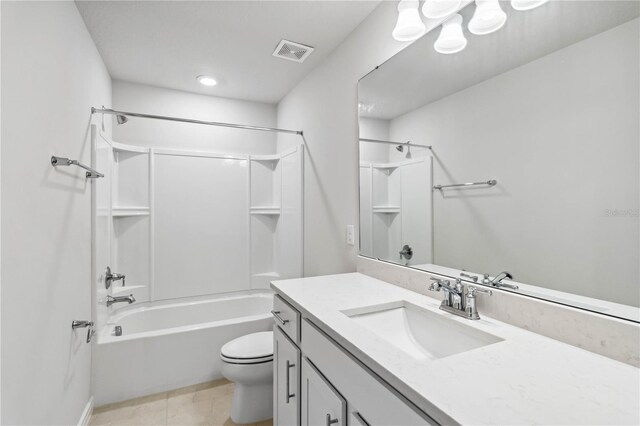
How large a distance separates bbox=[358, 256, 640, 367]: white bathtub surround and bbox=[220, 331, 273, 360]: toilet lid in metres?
1.35

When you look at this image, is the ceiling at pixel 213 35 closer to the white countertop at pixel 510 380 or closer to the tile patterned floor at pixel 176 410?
the white countertop at pixel 510 380

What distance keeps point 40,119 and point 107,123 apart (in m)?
1.43

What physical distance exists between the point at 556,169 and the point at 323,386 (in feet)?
3.32

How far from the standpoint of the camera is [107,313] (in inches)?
93.4

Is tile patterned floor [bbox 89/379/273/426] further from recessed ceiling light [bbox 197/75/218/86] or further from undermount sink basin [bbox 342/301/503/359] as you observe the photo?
recessed ceiling light [bbox 197/75/218/86]

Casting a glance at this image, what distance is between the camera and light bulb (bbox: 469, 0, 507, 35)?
43.6 inches

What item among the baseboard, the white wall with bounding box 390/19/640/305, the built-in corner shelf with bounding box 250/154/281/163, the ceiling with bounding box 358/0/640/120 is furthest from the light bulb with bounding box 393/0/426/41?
the baseboard

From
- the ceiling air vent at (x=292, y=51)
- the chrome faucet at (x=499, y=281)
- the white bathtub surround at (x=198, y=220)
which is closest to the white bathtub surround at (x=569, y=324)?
the chrome faucet at (x=499, y=281)

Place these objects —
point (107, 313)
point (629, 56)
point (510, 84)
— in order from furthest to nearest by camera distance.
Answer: point (107, 313)
point (510, 84)
point (629, 56)

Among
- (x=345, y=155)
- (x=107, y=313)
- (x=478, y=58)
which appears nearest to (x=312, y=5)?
(x=345, y=155)

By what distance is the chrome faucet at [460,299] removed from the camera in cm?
106

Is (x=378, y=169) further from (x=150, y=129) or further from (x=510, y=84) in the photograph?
(x=150, y=129)

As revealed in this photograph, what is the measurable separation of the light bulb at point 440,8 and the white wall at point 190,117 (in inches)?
89.5

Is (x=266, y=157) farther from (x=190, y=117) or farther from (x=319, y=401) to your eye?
(x=319, y=401)
